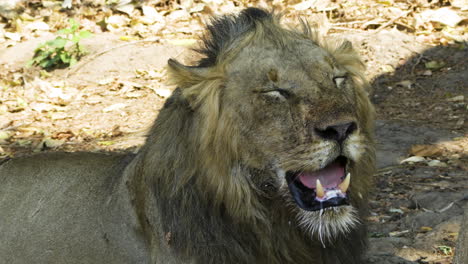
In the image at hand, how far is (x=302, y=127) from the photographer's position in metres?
3.33

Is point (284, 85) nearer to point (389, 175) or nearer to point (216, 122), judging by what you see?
point (216, 122)

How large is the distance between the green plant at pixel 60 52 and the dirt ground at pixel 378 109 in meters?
0.12

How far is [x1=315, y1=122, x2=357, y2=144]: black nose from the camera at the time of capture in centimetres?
321

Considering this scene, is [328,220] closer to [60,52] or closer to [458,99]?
[458,99]

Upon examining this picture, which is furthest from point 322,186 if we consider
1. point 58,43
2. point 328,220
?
point 58,43

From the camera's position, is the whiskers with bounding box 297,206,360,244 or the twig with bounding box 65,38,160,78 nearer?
the whiskers with bounding box 297,206,360,244

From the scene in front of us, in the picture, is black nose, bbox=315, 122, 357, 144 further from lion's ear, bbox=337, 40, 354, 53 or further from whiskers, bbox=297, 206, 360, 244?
lion's ear, bbox=337, 40, 354, 53

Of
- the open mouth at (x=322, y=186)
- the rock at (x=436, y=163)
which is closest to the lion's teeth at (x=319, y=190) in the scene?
the open mouth at (x=322, y=186)

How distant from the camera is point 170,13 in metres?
10.6

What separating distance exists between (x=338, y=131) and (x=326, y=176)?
291 mm

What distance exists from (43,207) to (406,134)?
359cm

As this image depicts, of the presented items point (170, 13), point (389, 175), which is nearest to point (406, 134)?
point (389, 175)

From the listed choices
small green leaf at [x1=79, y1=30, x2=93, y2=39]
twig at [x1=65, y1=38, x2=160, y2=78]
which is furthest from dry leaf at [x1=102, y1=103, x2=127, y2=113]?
small green leaf at [x1=79, y1=30, x2=93, y2=39]

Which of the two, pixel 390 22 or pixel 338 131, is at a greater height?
pixel 338 131
